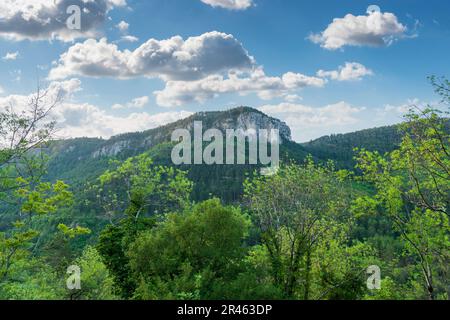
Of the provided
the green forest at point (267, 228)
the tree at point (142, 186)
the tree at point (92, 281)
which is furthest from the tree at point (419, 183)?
the tree at point (92, 281)

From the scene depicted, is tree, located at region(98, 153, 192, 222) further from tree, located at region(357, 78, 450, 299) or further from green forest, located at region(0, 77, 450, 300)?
tree, located at region(357, 78, 450, 299)

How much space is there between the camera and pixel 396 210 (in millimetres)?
22234

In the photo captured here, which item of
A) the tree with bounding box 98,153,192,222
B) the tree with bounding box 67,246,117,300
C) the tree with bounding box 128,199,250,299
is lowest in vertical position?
the tree with bounding box 67,246,117,300

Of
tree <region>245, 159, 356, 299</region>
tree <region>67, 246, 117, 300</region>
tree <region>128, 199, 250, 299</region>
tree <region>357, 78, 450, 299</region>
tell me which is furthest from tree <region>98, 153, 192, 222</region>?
tree <region>357, 78, 450, 299</region>

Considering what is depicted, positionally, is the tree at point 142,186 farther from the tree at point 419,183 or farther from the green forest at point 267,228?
the tree at point 419,183

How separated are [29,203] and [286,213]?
16.2m

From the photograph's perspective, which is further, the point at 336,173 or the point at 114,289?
the point at 114,289

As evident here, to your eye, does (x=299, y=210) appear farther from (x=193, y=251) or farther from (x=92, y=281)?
(x=92, y=281)

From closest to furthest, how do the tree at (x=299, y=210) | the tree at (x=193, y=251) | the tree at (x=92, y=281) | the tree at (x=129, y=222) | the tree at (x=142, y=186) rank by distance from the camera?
the tree at (x=193, y=251), the tree at (x=299, y=210), the tree at (x=129, y=222), the tree at (x=142, y=186), the tree at (x=92, y=281)

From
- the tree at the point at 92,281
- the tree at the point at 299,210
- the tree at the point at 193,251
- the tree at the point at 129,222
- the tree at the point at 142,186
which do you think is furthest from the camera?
the tree at the point at 92,281

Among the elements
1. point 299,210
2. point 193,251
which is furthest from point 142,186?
point 299,210
